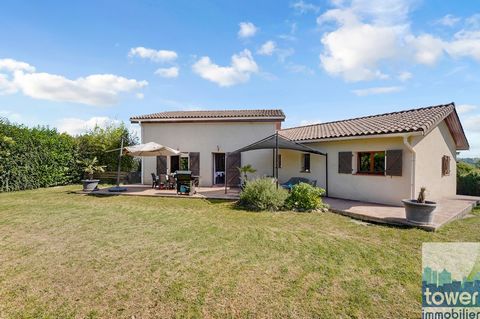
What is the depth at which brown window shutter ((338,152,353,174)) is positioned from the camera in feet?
34.8

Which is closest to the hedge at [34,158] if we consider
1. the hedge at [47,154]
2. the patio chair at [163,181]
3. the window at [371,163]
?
the hedge at [47,154]

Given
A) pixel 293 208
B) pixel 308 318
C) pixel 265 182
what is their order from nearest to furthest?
pixel 308 318, pixel 293 208, pixel 265 182

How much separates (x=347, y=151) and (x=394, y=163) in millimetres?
2033

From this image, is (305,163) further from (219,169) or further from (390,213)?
(219,169)

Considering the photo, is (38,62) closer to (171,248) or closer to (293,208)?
(171,248)

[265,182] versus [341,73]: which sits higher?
[341,73]

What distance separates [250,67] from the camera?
38.0 feet

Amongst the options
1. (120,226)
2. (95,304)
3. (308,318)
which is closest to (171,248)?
(95,304)

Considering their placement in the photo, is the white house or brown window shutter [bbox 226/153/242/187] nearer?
the white house

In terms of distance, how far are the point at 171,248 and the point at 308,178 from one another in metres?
9.40

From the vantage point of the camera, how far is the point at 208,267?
3.92 meters

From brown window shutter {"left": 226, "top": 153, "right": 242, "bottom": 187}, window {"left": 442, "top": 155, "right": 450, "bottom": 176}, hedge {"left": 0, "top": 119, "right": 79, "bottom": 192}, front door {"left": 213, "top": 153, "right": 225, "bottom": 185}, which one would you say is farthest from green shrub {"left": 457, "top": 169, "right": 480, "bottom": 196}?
hedge {"left": 0, "top": 119, "right": 79, "bottom": 192}

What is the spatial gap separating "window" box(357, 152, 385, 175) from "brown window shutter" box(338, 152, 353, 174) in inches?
16.3

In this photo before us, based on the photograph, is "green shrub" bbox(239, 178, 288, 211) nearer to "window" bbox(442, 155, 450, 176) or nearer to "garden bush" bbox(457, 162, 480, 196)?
"window" bbox(442, 155, 450, 176)
